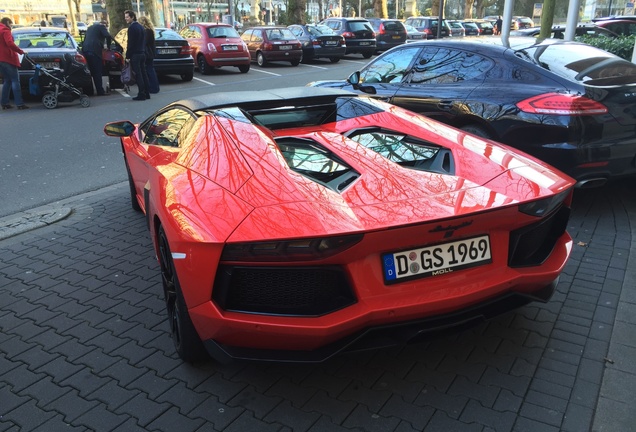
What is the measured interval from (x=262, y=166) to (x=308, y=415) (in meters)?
1.24

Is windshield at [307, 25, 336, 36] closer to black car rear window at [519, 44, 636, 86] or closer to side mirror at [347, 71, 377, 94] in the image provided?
side mirror at [347, 71, 377, 94]

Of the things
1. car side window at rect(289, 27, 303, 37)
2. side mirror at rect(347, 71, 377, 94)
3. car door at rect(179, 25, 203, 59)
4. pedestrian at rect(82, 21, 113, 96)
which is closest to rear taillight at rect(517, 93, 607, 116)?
side mirror at rect(347, 71, 377, 94)

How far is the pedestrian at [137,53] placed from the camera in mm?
13125

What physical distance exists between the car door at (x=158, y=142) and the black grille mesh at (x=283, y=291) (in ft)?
4.11

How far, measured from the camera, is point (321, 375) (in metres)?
2.97

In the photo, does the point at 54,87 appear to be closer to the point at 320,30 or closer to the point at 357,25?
the point at 320,30

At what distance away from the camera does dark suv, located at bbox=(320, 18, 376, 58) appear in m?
24.3

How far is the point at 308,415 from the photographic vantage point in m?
2.66

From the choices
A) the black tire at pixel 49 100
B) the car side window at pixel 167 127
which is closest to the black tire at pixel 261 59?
the black tire at pixel 49 100

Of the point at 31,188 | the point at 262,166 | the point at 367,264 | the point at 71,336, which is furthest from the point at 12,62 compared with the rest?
the point at 367,264

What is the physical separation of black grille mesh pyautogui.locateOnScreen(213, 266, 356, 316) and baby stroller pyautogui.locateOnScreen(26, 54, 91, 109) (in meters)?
11.4

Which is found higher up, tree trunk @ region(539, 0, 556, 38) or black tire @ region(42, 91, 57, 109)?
tree trunk @ region(539, 0, 556, 38)

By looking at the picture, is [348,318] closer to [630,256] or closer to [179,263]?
[179,263]

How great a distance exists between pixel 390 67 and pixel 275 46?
607 inches
